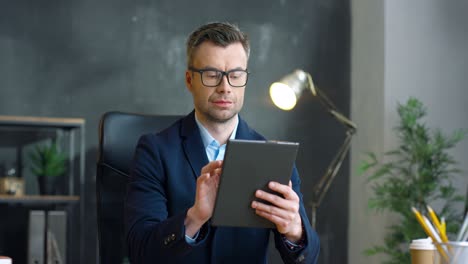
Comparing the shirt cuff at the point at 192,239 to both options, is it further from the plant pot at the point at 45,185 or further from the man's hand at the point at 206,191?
the plant pot at the point at 45,185

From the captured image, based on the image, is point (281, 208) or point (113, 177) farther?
point (113, 177)

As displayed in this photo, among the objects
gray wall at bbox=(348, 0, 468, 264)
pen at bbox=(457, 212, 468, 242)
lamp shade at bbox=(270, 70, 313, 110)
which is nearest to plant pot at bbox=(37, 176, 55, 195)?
lamp shade at bbox=(270, 70, 313, 110)

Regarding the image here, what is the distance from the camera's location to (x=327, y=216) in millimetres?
4426

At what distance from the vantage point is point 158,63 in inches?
164

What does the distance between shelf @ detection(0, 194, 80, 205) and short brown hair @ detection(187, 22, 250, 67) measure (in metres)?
1.92

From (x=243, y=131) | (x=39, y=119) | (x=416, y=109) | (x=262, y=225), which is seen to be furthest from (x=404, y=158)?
(x=262, y=225)

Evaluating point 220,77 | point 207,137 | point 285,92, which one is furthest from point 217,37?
point 285,92

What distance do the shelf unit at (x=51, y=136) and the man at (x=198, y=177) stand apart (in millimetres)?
1838

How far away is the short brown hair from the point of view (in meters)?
1.90

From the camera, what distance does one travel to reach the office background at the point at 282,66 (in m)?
3.96

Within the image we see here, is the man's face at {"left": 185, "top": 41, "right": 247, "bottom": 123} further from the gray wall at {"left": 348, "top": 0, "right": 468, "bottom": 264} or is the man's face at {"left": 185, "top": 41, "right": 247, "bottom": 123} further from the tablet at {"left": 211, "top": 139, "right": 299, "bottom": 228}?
the gray wall at {"left": 348, "top": 0, "right": 468, "bottom": 264}

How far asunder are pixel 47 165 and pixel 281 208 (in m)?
2.41

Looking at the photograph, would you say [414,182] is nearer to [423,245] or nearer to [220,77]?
[220,77]

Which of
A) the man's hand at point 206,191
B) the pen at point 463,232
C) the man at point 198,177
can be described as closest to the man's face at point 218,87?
the man at point 198,177
